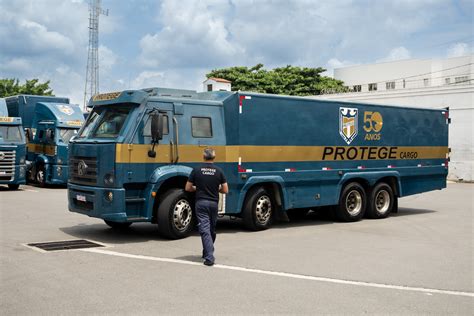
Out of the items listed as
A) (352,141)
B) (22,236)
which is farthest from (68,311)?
(352,141)

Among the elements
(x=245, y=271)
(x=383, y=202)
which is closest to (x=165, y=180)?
(x=245, y=271)

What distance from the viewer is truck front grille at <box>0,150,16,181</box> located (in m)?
21.1

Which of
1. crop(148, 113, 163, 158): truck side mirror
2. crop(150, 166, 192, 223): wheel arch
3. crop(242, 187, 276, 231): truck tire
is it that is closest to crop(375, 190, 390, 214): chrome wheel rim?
crop(242, 187, 276, 231): truck tire

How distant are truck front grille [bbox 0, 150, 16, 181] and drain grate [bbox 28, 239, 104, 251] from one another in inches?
462

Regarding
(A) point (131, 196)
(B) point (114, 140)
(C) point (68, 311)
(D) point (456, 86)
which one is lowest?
(C) point (68, 311)

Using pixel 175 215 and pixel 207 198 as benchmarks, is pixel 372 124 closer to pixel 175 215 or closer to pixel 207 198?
pixel 175 215

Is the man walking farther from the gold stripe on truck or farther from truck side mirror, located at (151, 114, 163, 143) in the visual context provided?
the gold stripe on truck

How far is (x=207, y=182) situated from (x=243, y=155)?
3260 mm

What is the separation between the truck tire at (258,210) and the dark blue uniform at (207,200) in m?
3.31

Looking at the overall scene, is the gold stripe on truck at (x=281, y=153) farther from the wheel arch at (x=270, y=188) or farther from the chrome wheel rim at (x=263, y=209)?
the chrome wheel rim at (x=263, y=209)

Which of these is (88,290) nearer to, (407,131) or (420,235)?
(420,235)

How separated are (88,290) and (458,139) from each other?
26.9 meters

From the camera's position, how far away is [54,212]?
15047 mm

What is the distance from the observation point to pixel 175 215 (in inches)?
430
